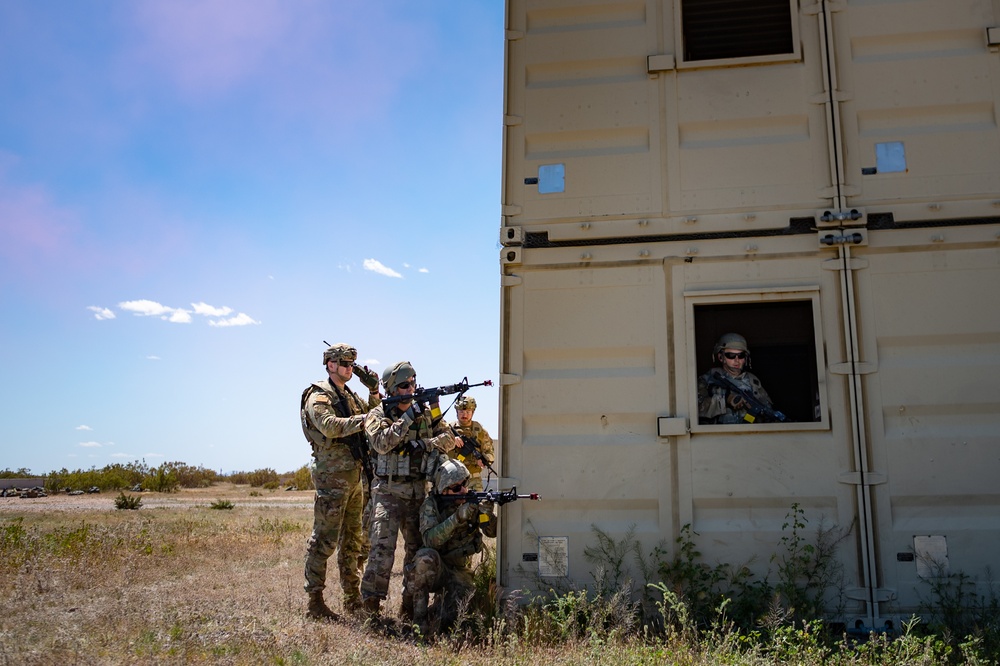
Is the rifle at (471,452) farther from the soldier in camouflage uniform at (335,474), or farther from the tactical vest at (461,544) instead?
the tactical vest at (461,544)

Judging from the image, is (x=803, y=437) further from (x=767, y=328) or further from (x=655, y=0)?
(x=655, y=0)

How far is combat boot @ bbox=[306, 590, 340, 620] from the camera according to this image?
16.3 feet

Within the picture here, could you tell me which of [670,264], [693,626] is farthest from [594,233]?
[693,626]

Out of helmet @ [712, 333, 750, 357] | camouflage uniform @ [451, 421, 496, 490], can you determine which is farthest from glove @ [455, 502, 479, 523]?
camouflage uniform @ [451, 421, 496, 490]

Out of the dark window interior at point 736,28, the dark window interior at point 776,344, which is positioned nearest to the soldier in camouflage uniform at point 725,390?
the dark window interior at point 776,344

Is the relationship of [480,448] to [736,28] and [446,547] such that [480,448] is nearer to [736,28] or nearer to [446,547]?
[446,547]

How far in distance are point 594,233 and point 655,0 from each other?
167 cm

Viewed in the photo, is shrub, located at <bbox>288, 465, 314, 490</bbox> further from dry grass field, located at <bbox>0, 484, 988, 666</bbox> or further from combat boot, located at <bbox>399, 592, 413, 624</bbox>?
combat boot, located at <bbox>399, 592, 413, 624</bbox>

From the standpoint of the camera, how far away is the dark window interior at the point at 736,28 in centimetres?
518

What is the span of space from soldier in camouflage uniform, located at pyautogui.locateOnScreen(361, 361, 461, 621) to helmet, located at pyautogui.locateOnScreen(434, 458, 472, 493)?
0.08 metres

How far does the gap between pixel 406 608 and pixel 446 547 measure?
46 cm

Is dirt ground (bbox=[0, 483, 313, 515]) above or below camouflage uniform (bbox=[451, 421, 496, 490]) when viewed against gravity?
below

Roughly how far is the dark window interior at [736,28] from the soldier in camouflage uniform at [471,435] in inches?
146

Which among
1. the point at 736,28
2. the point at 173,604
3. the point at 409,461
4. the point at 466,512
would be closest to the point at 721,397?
the point at 466,512
